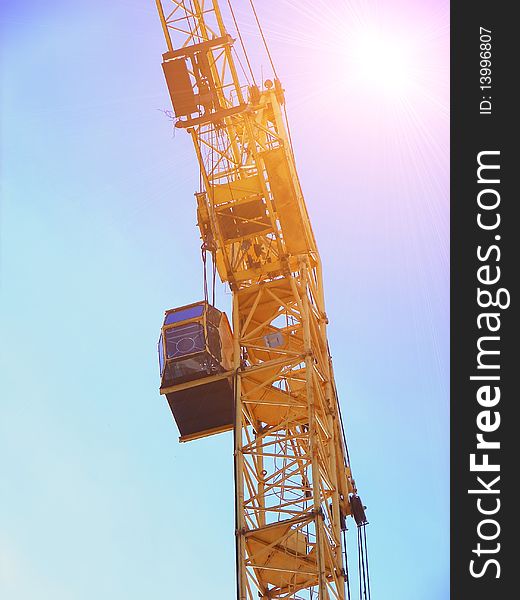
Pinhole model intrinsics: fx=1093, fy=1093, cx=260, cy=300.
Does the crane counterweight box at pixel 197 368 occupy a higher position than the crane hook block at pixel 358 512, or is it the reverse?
the crane counterweight box at pixel 197 368

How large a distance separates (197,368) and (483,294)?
908 cm

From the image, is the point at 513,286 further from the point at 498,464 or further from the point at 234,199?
the point at 234,199

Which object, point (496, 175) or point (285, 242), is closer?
point (496, 175)

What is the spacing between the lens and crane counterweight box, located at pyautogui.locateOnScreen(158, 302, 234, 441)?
984 inches

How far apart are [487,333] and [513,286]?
88 centimetres

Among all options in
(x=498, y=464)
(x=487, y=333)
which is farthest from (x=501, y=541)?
(x=487, y=333)

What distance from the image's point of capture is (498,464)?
17.0 metres

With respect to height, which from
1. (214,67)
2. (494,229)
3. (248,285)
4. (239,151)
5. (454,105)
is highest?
(214,67)

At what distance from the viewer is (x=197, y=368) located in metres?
25.0

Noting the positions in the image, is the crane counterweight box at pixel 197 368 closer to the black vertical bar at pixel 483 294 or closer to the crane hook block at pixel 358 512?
the crane hook block at pixel 358 512

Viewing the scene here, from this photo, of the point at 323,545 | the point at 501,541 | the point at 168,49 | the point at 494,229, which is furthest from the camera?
the point at 168,49

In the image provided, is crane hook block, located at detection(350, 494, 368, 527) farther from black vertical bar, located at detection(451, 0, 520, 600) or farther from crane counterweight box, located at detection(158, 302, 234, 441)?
black vertical bar, located at detection(451, 0, 520, 600)

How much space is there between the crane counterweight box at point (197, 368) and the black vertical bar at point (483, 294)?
856 centimetres

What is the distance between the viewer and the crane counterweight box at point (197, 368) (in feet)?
82.0
